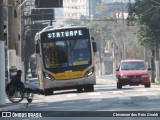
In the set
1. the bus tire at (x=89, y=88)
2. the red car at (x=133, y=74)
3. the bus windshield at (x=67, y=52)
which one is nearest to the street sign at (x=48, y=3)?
the red car at (x=133, y=74)

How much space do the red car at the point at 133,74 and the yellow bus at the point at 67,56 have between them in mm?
5125

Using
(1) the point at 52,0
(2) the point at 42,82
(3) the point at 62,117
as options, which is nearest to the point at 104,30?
(1) the point at 52,0

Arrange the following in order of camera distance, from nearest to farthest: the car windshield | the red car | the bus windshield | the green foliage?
the bus windshield → the red car → the car windshield → the green foliage

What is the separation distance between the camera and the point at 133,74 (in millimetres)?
44844

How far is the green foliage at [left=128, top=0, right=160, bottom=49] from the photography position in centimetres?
6606

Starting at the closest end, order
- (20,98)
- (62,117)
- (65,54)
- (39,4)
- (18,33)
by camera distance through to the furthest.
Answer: (62,117), (20,98), (65,54), (18,33), (39,4)

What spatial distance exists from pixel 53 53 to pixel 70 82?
1.73m

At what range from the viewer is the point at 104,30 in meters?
154

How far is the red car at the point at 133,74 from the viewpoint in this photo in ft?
147

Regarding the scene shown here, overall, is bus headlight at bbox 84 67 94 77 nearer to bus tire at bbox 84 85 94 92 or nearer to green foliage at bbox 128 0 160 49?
bus tire at bbox 84 85 94 92

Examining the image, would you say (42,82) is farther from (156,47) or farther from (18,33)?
(156,47)

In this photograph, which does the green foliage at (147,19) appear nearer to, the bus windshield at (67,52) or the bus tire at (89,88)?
the bus tire at (89,88)

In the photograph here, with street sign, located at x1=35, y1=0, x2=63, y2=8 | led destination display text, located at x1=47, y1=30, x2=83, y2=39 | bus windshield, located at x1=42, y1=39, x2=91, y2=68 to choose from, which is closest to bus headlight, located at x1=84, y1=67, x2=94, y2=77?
bus windshield, located at x1=42, y1=39, x2=91, y2=68

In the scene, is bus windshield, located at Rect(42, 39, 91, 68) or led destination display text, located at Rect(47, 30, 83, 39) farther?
led destination display text, located at Rect(47, 30, 83, 39)
